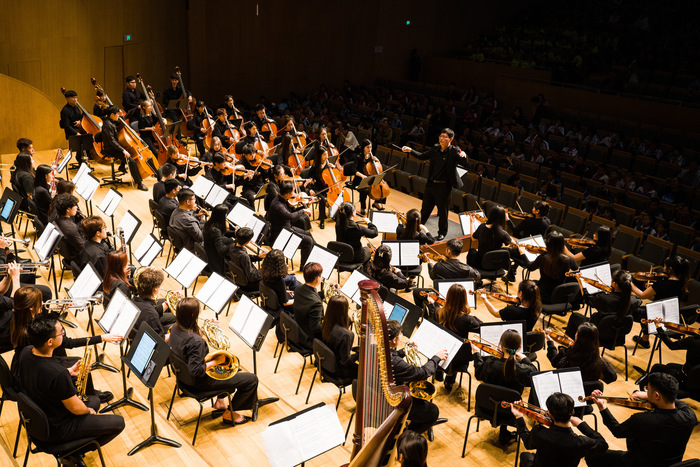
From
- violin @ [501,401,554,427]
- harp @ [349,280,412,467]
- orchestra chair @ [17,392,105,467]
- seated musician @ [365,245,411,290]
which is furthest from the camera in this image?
seated musician @ [365,245,411,290]

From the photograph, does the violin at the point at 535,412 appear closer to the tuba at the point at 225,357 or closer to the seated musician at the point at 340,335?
the seated musician at the point at 340,335

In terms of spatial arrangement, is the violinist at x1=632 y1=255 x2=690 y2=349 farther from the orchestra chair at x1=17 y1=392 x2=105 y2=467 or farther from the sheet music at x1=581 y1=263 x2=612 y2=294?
the orchestra chair at x1=17 y1=392 x2=105 y2=467

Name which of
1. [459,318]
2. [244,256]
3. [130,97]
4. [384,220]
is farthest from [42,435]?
[130,97]

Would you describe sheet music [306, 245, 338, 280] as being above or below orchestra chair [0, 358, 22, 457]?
above

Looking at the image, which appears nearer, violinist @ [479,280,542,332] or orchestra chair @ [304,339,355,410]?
orchestra chair @ [304,339,355,410]

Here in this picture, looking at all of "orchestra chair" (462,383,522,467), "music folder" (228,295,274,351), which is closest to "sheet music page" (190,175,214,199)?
"music folder" (228,295,274,351)

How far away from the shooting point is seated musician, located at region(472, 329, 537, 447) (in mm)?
5051

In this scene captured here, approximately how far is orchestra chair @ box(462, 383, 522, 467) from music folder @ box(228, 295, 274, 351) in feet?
6.10

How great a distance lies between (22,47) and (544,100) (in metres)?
12.7

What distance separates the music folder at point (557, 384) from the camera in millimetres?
4820

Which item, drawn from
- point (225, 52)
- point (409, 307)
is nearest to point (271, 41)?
point (225, 52)

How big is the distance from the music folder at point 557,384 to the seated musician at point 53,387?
127 inches

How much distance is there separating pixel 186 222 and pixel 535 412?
4939mm

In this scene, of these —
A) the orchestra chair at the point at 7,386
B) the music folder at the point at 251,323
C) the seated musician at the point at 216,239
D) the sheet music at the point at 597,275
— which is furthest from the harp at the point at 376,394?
the sheet music at the point at 597,275
